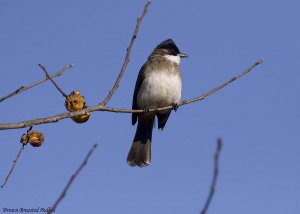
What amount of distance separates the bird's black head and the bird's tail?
1.24 m

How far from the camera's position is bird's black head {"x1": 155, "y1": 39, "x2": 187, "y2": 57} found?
8315mm

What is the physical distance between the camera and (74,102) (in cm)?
404

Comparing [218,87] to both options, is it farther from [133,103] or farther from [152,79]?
[133,103]

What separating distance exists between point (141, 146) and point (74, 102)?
3.89 metres

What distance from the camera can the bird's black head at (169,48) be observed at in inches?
327

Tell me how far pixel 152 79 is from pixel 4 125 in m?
4.70

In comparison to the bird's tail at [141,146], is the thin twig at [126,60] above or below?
above

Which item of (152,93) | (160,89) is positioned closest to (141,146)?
→ (152,93)

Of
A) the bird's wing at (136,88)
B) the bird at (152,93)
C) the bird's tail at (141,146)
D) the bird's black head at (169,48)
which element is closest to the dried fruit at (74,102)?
the bird at (152,93)

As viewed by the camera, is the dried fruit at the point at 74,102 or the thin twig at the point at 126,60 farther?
the dried fruit at the point at 74,102

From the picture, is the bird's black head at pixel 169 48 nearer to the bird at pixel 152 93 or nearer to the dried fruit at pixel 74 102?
the bird at pixel 152 93

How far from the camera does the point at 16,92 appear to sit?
9.30 feet

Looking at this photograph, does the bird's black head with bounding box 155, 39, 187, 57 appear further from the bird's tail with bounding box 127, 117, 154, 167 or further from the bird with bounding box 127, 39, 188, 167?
the bird's tail with bounding box 127, 117, 154, 167

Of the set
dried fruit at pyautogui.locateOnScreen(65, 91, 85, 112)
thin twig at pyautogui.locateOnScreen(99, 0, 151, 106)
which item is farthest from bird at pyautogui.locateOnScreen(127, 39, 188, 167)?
thin twig at pyautogui.locateOnScreen(99, 0, 151, 106)
